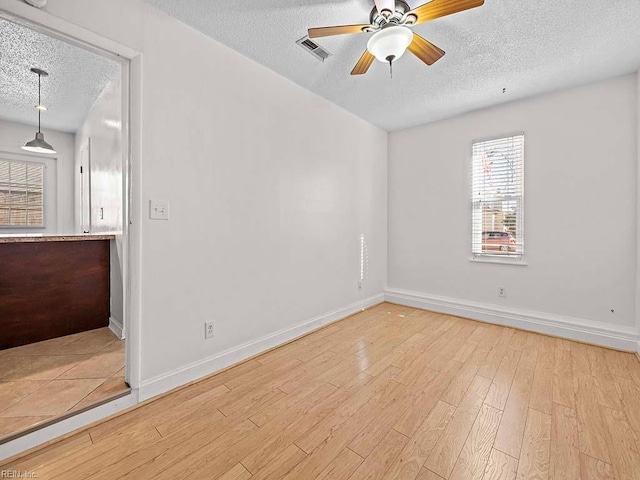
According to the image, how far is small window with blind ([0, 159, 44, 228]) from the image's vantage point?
4363 mm

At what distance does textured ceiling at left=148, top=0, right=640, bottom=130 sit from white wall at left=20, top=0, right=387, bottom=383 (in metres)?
0.22

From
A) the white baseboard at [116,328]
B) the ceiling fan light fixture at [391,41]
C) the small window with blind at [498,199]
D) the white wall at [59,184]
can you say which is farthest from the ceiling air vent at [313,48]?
the white wall at [59,184]

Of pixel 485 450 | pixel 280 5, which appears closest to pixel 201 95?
pixel 280 5

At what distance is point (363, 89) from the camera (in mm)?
2980

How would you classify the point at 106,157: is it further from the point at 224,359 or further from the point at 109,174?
the point at 224,359

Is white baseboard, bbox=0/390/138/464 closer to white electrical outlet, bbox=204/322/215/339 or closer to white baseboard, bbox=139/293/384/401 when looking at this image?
white baseboard, bbox=139/293/384/401

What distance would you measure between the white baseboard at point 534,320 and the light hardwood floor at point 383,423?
19 centimetres

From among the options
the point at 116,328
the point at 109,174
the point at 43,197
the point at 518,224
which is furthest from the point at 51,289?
the point at 518,224

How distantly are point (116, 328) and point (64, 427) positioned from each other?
140cm

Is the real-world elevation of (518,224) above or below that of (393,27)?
below

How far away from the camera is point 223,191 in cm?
228

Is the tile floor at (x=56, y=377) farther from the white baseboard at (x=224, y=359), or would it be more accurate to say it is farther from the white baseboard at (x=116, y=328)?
the white baseboard at (x=224, y=359)

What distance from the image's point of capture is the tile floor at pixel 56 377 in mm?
1618

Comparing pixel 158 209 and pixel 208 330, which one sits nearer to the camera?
pixel 158 209
